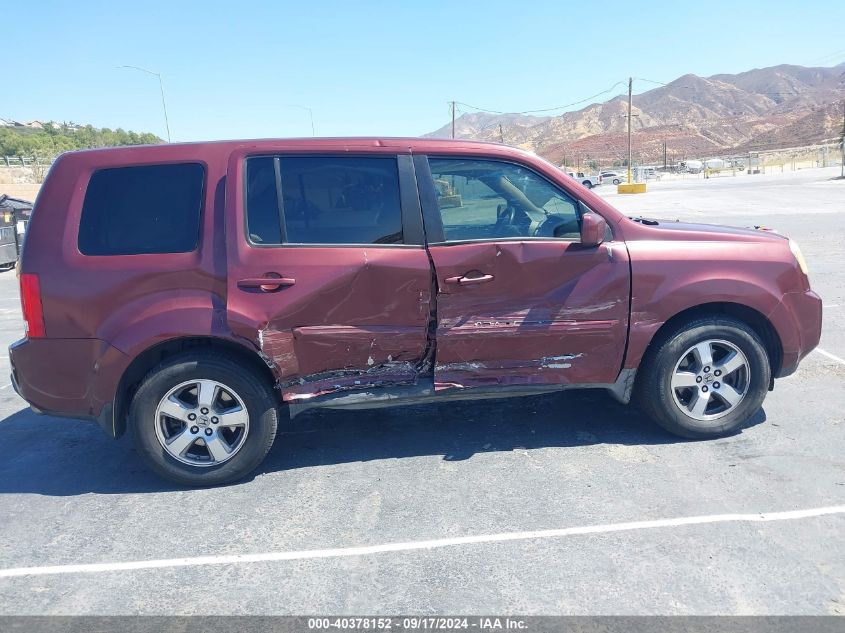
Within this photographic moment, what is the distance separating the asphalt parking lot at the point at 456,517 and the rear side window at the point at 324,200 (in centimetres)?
144

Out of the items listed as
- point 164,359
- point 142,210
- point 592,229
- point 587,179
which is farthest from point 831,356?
point 587,179

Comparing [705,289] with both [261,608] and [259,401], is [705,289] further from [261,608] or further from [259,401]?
[261,608]

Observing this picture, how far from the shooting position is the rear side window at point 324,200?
13.1 ft

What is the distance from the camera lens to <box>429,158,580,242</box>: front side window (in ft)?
13.8

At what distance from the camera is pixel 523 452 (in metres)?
4.33

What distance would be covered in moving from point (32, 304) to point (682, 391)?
4024 millimetres

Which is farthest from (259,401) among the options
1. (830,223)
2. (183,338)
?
(830,223)

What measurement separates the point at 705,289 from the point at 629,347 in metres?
0.59

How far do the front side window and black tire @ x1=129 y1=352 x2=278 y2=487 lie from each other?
163 cm

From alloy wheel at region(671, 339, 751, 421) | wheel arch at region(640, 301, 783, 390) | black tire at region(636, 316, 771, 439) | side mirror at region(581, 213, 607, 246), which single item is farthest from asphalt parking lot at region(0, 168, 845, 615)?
side mirror at region(581, 213, 607, 246)

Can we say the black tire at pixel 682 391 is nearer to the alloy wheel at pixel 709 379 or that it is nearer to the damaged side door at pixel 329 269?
the alloy wheel at pixel 709 379

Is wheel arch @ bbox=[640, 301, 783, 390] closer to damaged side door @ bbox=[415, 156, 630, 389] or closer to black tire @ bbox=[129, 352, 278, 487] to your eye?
damaged side door @ bbox=[415, 156, 630, 389]

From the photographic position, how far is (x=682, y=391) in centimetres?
442

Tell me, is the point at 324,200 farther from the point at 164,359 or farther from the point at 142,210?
the point at 164,359
